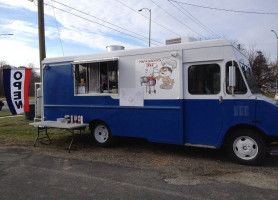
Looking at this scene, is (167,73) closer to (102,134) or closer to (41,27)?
(102,134)

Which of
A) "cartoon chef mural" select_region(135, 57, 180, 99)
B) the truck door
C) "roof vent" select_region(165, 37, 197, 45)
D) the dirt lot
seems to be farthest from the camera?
"roof vent" select_region(165, 37, 197, 45)

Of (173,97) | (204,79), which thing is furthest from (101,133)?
(204,79)

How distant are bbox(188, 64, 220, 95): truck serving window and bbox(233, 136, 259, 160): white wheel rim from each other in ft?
3.89

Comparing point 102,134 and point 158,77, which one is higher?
point 158,77

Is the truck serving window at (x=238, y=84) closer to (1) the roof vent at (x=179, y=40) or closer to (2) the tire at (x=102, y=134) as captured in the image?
(1) the roof vent at (x=179, y=40)

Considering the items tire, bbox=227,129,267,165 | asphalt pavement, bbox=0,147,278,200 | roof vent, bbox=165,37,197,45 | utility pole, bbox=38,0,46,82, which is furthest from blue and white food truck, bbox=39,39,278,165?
utility pole, bbox=38,0,46,82

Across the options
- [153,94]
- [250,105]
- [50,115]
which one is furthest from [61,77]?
[250,105]

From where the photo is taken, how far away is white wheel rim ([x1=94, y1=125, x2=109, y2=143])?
7.54 m

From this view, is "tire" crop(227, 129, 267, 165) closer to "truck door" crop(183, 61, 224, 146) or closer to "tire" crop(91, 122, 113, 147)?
"truck door" crop(183, 61, 224, 146)

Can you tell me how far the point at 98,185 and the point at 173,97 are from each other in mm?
2775

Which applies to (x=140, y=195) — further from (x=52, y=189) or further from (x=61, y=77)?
(x=61, y=77)

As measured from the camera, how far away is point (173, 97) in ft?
20.5

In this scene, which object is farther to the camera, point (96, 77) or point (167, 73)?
point (96, 77)

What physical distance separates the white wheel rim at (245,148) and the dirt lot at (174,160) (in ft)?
0.82
